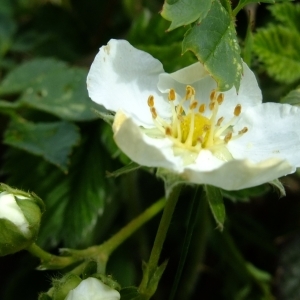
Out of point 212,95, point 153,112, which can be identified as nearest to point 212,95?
point 212,95

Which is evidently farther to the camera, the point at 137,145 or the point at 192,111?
the point at 192,111

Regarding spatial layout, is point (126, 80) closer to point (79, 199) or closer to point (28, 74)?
point (79, 199)

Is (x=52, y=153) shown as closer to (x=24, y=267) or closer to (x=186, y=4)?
(x=24, y=267)

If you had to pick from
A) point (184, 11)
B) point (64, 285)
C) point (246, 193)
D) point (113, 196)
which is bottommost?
point (113, 196)

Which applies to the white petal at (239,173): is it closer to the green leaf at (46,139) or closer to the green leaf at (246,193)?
the green leaf at (246,193)

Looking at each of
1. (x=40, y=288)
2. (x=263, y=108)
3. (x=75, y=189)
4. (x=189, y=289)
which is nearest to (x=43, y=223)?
(x=75, y=189)

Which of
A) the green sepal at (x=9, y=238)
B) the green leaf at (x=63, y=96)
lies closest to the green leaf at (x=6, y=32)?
the green leaf at (x=63, y=96)

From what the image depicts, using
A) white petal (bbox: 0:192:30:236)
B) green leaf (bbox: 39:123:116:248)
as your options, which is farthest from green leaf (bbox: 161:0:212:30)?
green leaf (bbox: 39:123:116:248)
